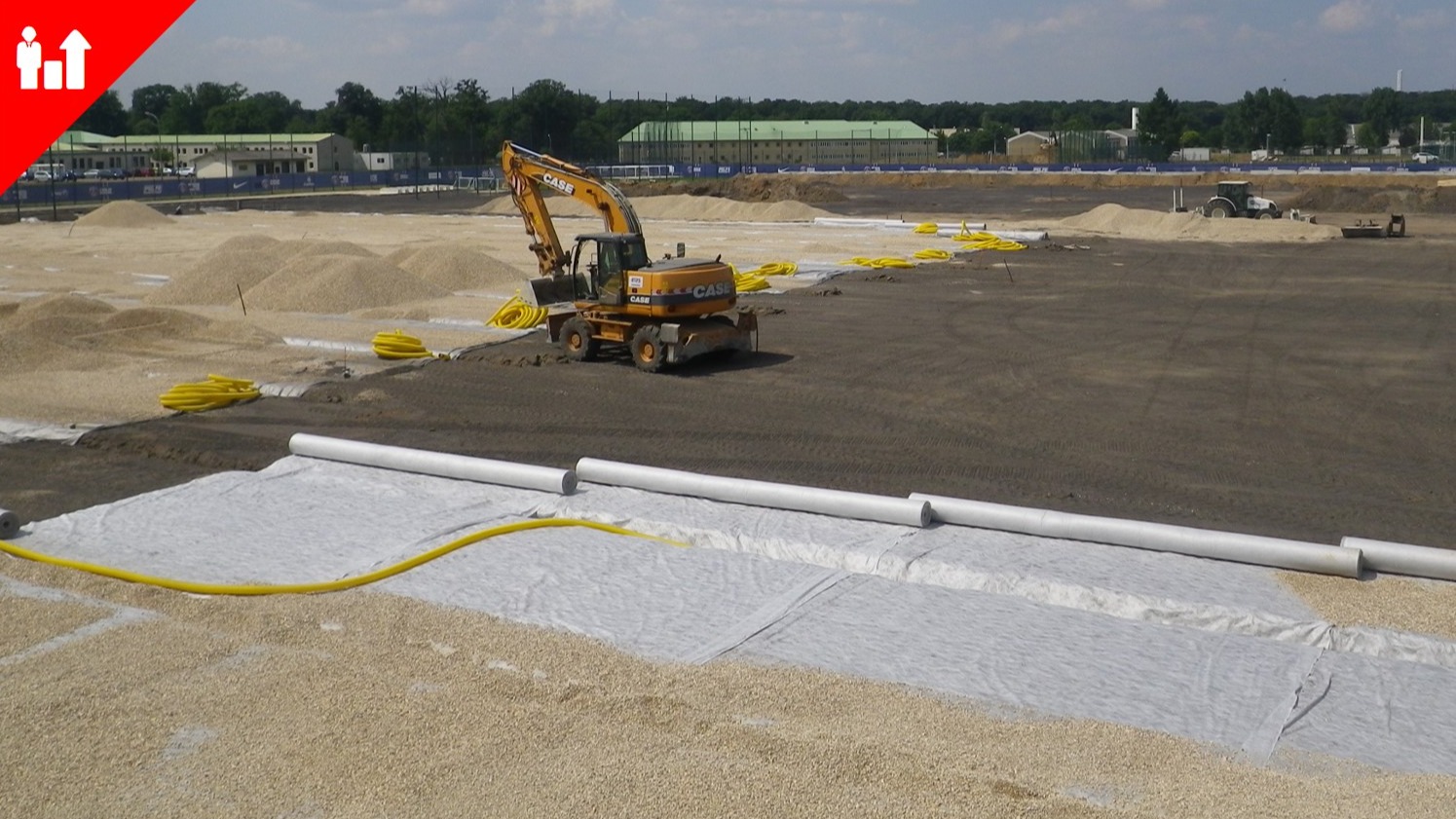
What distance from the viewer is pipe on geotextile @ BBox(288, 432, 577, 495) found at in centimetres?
1224

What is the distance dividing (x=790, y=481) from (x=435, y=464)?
3486 mm

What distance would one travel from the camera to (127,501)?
11969 mm

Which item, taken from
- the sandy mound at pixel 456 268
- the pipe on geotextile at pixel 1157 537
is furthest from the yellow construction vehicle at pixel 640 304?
the sandy mound at pixel 456 268

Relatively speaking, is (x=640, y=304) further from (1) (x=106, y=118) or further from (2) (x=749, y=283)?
(1) (x=106, y=118)

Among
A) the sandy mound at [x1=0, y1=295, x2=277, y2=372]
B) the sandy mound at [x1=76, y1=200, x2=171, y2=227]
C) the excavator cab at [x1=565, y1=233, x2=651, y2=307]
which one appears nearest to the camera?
the excavator cab at [x1=565, y1=233, x2=651, y2=307]

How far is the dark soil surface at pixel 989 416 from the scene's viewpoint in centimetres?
1262

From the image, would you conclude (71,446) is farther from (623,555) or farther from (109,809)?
(109,809)

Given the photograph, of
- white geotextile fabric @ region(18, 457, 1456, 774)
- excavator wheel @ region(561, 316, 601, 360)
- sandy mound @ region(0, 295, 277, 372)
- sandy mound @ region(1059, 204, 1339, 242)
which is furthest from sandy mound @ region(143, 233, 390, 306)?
sandy mound @ region(1059, 204, 1339, 242)

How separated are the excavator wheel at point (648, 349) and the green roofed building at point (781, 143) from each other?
8827cm

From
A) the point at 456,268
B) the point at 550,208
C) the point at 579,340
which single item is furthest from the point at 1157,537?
the point at 550,208

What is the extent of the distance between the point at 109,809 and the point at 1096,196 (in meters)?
66.3

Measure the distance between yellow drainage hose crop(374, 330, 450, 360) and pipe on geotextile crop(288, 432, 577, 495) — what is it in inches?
229

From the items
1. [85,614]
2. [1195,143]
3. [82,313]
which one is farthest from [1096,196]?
[1195,143]

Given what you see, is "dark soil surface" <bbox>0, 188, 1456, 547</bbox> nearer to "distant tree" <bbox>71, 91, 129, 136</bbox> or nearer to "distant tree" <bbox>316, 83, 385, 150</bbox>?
"distant tree" <bbox>316, 83, 385, 150</bbox>
